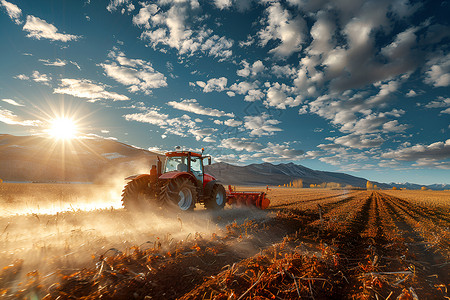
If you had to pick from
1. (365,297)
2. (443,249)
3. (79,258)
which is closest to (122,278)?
(79,258)

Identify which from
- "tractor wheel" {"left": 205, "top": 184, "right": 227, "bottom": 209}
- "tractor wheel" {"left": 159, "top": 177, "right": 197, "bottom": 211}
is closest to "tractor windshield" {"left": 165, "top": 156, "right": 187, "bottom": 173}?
"tractor wheel" {"left": 159, "top": 177, "right": 197, "bottom": 211}

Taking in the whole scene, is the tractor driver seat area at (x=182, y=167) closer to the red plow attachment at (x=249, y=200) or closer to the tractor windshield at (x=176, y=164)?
the tractor windshield at (x=176, y=164)

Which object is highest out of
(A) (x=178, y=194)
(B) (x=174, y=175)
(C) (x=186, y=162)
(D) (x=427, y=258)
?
(C) (x=186, y=162)

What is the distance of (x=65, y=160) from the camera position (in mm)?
89500

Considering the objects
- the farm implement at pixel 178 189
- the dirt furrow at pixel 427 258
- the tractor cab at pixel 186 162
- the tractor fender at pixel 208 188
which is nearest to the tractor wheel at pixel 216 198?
the farm implement at pixel 178 189

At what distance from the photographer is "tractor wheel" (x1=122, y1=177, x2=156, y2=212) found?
883 cm

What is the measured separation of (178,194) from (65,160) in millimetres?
104419

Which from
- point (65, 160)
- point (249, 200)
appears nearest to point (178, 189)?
point (249, 200)

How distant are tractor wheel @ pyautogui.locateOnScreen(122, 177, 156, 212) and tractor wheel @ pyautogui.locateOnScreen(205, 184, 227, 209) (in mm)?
2743

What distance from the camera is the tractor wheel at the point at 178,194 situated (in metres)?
7.79

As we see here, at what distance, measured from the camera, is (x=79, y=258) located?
3779 millimetres

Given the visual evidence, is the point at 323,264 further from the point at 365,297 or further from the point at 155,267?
the point at 155,267

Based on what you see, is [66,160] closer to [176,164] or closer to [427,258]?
[176,164]

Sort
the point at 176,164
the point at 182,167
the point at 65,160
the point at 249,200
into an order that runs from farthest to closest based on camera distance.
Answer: the point at 65,160 < the point at 249,200 < the point at 176,164 < the point at 182,167
